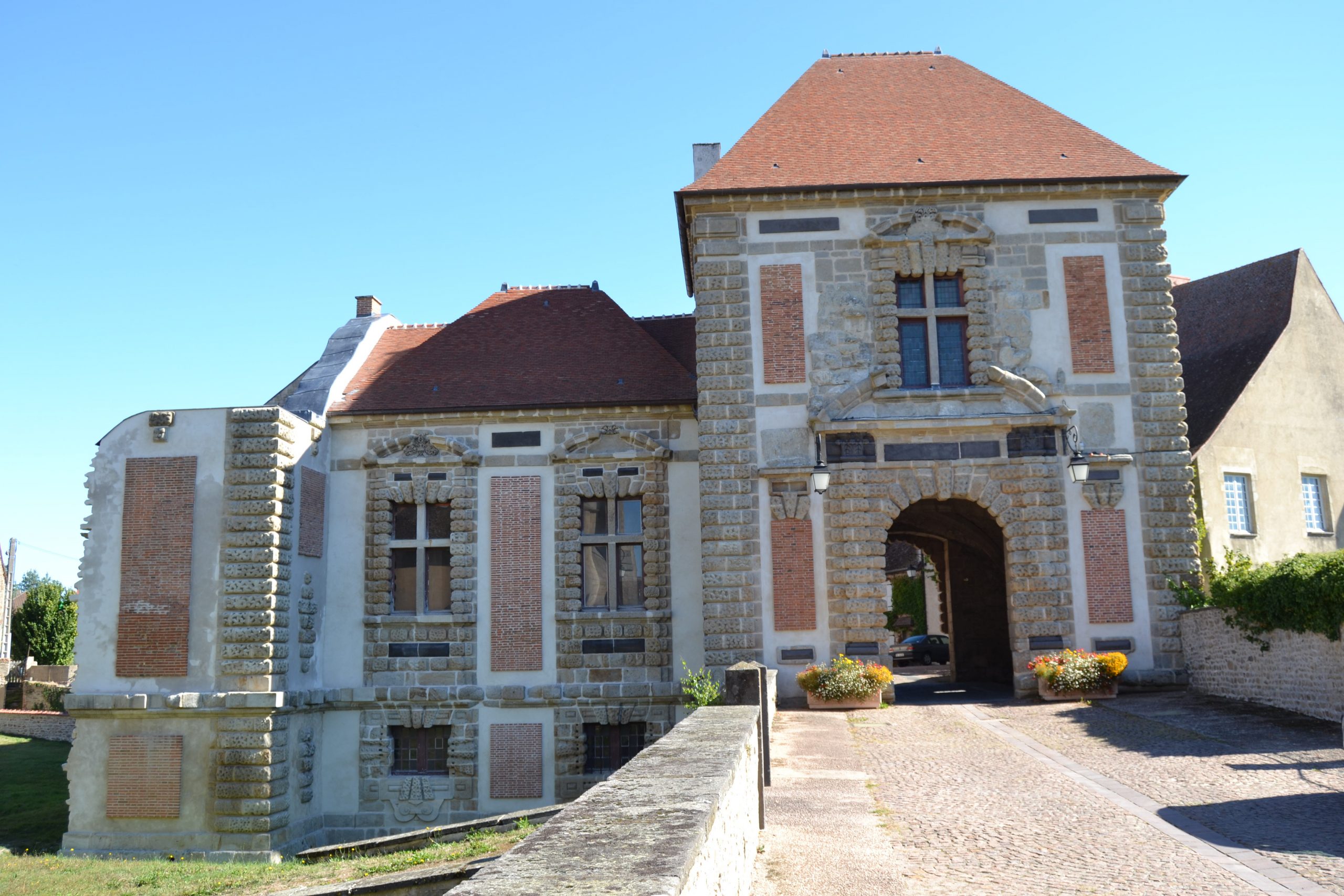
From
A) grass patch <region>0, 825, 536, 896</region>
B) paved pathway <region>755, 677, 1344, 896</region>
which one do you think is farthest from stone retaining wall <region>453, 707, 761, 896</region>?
grass patch <region>0, 825, 536, 896</region>

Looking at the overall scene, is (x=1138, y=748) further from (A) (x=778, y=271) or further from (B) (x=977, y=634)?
(B) (x=977, y=634)

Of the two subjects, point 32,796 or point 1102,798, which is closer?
point 1102,798

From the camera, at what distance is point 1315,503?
69.3 feet

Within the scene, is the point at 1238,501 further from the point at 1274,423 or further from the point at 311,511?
the point at 311,511

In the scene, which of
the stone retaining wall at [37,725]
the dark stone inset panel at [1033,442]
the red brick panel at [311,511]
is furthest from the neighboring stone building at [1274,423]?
the stone retaining wall at [37,725]

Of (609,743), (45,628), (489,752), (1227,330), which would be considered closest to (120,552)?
(489,752)

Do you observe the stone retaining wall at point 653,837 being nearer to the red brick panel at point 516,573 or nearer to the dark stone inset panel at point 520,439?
the red brick panel at point 516,573

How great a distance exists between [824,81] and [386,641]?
533 inches

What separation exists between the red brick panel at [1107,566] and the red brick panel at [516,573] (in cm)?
891

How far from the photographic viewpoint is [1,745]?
2786cm

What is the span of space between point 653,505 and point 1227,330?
1361 cm

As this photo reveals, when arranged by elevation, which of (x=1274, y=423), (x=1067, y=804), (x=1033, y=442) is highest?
(x=1274, y=423)

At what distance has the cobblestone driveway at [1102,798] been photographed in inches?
267

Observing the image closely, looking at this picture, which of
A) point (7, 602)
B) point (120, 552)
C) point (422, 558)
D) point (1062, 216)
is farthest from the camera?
point (7, 602)
